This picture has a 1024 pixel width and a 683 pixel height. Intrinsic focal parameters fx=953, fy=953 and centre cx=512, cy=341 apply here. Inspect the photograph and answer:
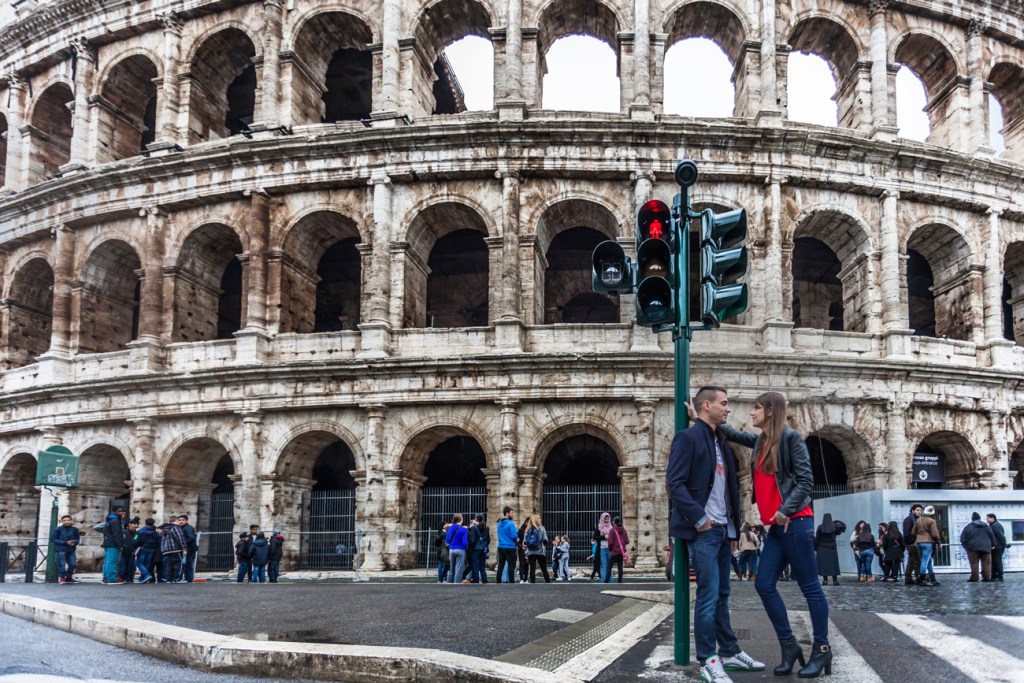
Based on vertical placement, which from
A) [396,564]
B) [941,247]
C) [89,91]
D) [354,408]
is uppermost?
[89,91]

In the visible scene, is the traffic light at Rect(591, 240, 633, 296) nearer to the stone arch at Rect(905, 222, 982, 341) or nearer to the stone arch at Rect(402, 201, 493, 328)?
the stone arch at Rect(402, 201, 493, 328)

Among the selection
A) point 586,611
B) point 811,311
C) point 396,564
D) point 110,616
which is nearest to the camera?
point 110,616

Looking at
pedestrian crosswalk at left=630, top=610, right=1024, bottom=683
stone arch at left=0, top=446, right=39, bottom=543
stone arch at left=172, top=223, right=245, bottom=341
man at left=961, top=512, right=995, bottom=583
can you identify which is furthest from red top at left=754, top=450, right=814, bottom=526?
stone arch at left=0, top=446, right=39, bottom=543

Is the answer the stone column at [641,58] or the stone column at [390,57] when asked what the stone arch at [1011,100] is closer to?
the stone column at [641,58]

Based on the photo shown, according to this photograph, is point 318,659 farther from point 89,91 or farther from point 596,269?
point 89,91

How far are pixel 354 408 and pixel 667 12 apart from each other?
11.7 meters

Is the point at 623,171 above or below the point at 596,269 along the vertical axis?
above

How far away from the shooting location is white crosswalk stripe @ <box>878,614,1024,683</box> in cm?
547

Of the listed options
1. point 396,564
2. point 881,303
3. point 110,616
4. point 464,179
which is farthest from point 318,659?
point 881,303

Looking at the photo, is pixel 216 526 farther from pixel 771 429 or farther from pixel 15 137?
pixel 771 429

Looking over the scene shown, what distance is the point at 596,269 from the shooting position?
21.7 ft

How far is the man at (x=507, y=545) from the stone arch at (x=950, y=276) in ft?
39.7

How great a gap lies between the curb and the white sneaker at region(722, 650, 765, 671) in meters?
1.06

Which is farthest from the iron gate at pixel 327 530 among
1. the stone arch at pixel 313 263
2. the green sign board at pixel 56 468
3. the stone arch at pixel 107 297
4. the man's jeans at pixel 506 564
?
the stone arch at pixel 107 297
